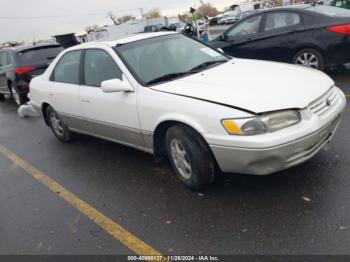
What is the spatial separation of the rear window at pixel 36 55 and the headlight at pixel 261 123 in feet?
25.9

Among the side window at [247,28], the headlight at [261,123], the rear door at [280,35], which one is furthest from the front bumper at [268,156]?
the side window at [247,28]

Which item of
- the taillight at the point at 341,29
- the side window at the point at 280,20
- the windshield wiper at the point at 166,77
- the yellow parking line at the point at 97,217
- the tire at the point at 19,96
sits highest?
the side window at the point at 280,20

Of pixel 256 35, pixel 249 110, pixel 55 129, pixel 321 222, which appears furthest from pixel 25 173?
pixel 256 35

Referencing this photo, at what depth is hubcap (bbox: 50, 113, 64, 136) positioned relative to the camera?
5.91 meters

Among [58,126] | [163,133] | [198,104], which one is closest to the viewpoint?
[198,104]

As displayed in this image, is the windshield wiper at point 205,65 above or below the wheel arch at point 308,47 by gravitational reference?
above

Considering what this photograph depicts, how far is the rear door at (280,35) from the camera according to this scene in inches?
279

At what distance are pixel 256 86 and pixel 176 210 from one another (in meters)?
1.40

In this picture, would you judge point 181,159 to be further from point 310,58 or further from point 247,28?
Answer: point 247,28

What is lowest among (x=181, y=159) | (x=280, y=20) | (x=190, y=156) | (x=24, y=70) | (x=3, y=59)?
(x=181, y=159)

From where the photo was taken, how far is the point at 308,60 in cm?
700

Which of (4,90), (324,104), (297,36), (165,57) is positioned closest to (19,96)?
(4,90)

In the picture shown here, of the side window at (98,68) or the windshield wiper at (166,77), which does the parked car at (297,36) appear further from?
the side window at (98,68)

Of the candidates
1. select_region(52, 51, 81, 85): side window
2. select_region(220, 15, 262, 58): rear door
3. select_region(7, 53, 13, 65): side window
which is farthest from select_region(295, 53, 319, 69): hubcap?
select_region(7, 53, 13, 65): side window
